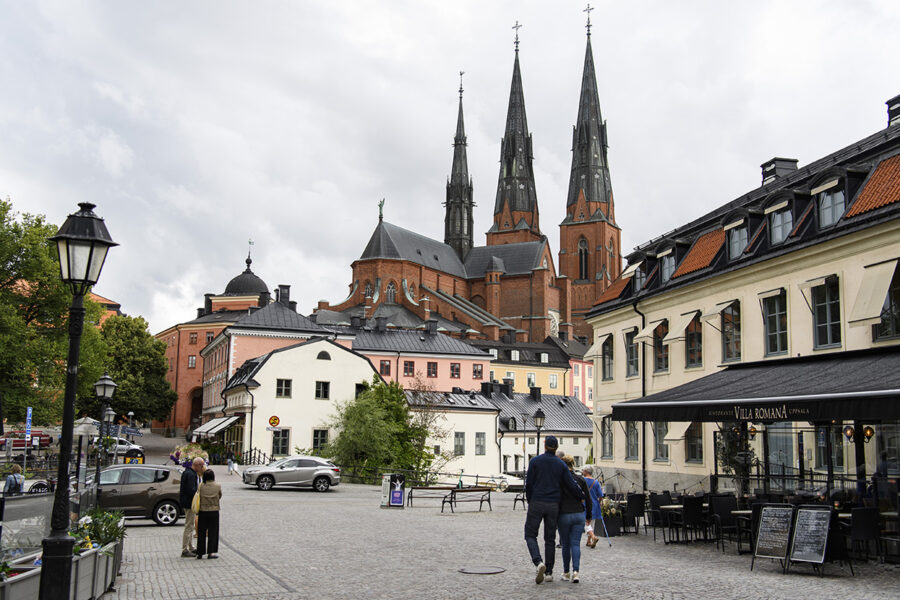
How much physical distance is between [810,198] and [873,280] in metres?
4.10

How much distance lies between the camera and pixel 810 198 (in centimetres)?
2106

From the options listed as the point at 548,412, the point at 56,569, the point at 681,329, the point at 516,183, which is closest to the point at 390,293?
the point at 516,183

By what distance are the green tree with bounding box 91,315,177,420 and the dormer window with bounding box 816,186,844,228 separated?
56.9 metres

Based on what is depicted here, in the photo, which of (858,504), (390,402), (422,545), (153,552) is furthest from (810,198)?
(390,402)

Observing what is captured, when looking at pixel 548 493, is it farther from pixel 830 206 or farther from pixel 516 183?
pixel 516 183

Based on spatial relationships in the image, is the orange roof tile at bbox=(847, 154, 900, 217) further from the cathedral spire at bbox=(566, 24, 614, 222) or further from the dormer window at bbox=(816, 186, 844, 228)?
the cathedral spire at bbox=(566, 24, 614, 222)

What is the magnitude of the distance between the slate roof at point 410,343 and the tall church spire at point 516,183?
47533 mm

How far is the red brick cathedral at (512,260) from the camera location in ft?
320

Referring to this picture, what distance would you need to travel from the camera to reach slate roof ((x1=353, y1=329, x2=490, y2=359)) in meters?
67.7

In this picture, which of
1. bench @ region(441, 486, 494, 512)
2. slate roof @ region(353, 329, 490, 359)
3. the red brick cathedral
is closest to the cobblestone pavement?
bench @ region(441, 486, 494, 512)

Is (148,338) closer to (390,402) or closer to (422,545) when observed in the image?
(390,402)

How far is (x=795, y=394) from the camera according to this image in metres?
13.3

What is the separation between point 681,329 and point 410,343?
149 ft

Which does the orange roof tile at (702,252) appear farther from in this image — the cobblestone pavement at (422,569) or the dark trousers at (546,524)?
the dark trousers at (546,524)
